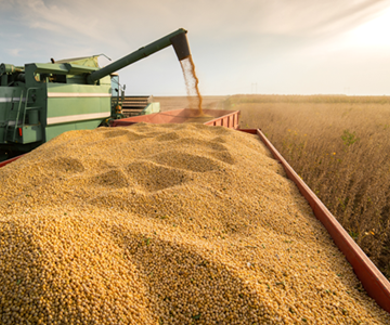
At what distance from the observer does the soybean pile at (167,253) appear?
1079 millimetres

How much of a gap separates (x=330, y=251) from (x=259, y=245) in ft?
1.45

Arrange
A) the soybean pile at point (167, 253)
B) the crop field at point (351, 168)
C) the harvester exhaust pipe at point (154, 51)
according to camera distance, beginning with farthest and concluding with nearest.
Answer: the harvester exhaust pipe at point (154, 51) → the crop field at point (351, 168) → the soybean pile at point (167, 253)

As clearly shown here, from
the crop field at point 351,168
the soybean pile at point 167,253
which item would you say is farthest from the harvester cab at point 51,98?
the crop field at point 351,168

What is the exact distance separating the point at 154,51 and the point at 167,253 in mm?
4562

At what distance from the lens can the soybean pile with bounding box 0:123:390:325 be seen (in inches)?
42.5

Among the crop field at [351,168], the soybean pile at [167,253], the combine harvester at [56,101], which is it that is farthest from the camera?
the combine harvester at [56,101]

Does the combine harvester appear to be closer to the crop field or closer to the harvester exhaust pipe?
the harvester exhaust pipe

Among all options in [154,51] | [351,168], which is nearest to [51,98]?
[154,51]

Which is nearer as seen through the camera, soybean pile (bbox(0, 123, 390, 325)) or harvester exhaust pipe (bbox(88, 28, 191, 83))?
soybean pile (bbox(0, 123, 390, 325))

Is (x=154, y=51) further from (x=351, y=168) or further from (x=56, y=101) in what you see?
(x=351, y=168)

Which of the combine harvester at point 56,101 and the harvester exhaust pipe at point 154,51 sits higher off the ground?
the harvester exhaust pipe at point 154,51

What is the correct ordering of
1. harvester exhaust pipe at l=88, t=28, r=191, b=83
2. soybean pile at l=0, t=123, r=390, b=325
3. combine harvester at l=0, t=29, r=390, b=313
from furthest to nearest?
harvester exhaust pipe at l=88, t=28, r=191, b=83 < combine harvester at l=0, t=29, r=390, b=313 < soybean pile at l=0, t=123, r=390, b=325

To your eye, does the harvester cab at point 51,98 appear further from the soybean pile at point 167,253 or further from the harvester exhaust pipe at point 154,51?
the soybean pile at point 167,253

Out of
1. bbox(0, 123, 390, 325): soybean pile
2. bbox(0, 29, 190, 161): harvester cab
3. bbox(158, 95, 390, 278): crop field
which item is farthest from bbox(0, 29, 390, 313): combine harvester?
bbox(158, 95, 390, 278): crop field
